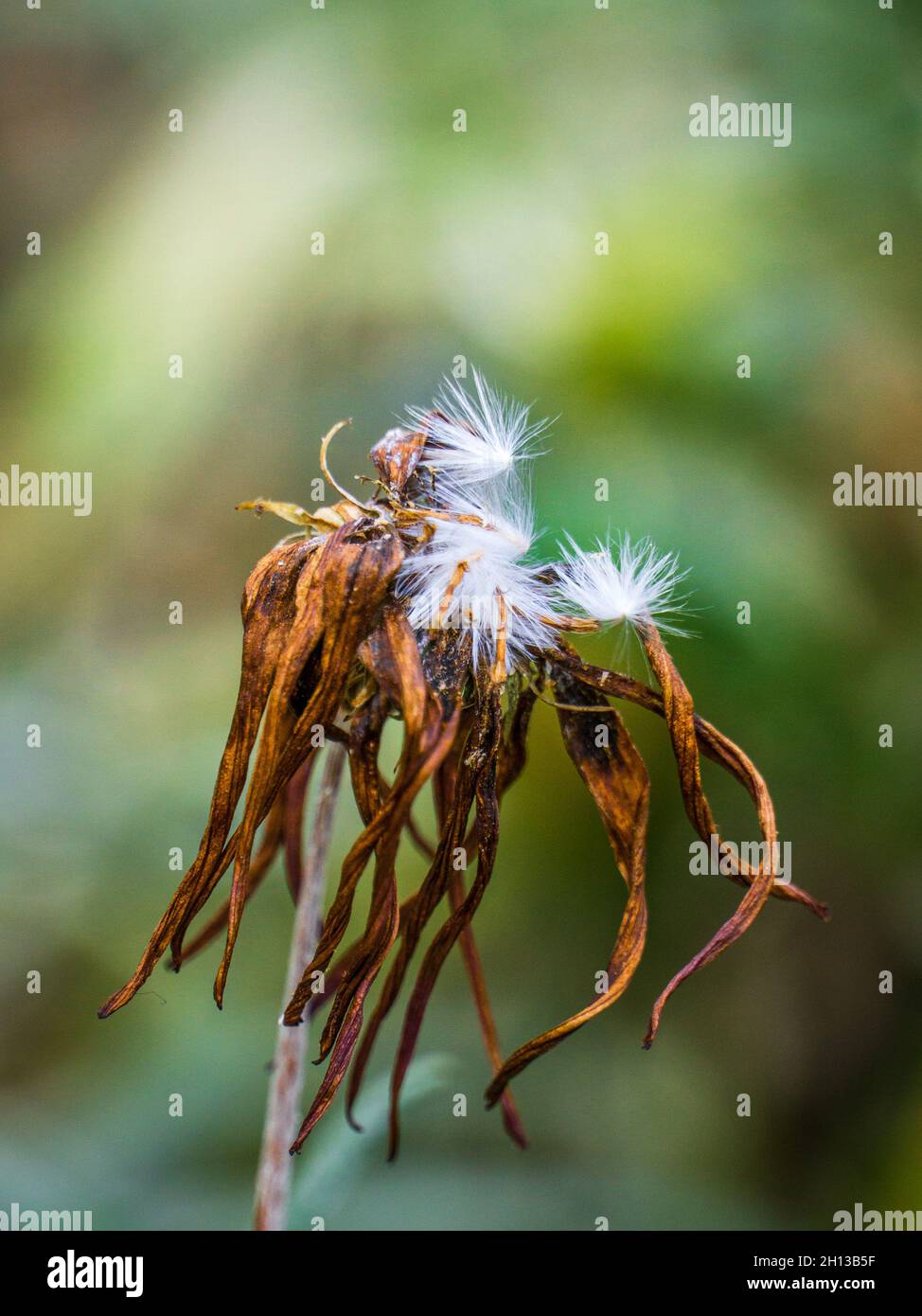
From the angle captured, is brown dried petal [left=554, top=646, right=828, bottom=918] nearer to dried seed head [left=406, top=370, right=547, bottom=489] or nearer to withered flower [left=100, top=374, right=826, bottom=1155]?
withered flower [left=100, top=374, right=826, bottom=1155]

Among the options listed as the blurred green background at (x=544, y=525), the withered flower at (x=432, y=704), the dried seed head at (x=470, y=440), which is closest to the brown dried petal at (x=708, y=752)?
the withered flower at (x=432, y=704)

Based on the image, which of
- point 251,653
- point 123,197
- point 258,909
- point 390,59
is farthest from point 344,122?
point 251,653

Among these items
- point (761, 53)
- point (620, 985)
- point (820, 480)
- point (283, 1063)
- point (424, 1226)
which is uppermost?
point (761, 53)

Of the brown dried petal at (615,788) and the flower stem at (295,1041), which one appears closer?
the brown dried petal at (615,788)

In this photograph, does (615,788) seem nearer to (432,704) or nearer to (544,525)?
(432,704)

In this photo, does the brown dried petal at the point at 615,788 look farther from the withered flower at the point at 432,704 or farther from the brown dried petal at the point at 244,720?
the brown dried petal at the point at 244,720

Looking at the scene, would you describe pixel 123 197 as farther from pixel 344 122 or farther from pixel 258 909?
pixel 258 909
